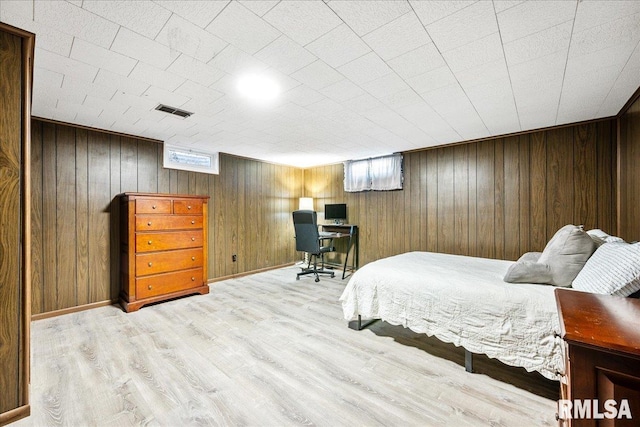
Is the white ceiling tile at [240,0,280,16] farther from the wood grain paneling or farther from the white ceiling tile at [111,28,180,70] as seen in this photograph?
the wood grain paneling

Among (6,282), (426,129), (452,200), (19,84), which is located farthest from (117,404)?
(452,200)

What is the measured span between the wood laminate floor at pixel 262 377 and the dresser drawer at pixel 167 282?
465mm

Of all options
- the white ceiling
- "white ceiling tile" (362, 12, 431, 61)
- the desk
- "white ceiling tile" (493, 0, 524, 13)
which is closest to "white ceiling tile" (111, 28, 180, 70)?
the white ceiling

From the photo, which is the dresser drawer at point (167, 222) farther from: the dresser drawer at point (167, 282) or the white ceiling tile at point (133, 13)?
the white ceiling tile at point (133, 13)

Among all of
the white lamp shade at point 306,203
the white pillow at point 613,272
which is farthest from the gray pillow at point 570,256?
the white lamp shade at point 306,203

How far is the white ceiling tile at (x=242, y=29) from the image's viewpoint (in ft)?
4.86

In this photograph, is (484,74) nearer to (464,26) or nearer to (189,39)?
(464,26)

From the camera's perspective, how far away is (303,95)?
2.49 metres

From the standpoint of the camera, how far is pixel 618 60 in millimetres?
1915

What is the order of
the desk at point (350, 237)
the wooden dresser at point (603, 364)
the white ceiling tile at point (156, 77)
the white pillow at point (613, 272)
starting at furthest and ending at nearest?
the desk at point (350, 237) → the white ceiling tile at point (156, 77) → the white pillow at point (613, 272) → the wooden dresser at point (603, 364)

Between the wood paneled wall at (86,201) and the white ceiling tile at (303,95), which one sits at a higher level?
the white ceiling tile at (303,95)

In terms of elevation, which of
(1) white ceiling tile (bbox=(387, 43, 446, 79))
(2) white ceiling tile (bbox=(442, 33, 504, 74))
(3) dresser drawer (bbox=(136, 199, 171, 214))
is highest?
(1) white ceiling tile (bbox=(387, 43, 446, 79))

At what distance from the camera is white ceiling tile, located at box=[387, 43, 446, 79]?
5.99 feet

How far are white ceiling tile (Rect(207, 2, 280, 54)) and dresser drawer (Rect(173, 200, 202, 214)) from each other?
2.63 metres
